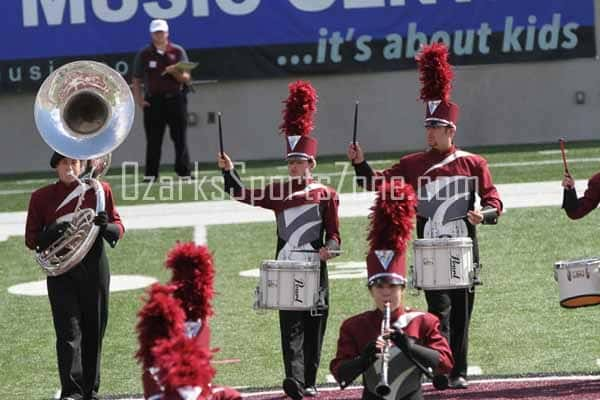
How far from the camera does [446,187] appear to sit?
839cm

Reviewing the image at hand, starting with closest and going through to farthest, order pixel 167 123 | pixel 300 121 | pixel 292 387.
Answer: pixel 292 387, pixel 300 121, pixel 167 123

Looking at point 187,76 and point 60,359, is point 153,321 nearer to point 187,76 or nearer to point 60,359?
point 60,359

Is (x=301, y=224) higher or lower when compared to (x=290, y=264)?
higher

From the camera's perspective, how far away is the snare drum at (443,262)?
8125 millimetres

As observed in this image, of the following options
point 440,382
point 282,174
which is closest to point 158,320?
point 440,382

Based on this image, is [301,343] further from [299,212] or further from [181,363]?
[181,363]

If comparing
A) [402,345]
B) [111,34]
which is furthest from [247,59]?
[402,345]

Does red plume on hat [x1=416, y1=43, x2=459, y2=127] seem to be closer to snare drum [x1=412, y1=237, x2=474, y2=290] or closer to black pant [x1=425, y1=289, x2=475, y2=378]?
snare drum [x1=412, y1=237, x2=474, y2=290]

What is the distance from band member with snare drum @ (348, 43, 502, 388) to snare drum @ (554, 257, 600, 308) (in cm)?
53

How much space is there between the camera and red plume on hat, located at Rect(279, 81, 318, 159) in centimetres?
840

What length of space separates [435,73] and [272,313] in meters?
2.83

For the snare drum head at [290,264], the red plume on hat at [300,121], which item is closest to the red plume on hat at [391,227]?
the snare drum head at [290,264]

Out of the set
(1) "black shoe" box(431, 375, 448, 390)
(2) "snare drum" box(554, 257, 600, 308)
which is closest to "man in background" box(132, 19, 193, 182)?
(2) "snare drum" box(554, 257, 600, 308)

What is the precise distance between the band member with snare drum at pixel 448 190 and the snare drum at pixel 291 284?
0.63 metres
